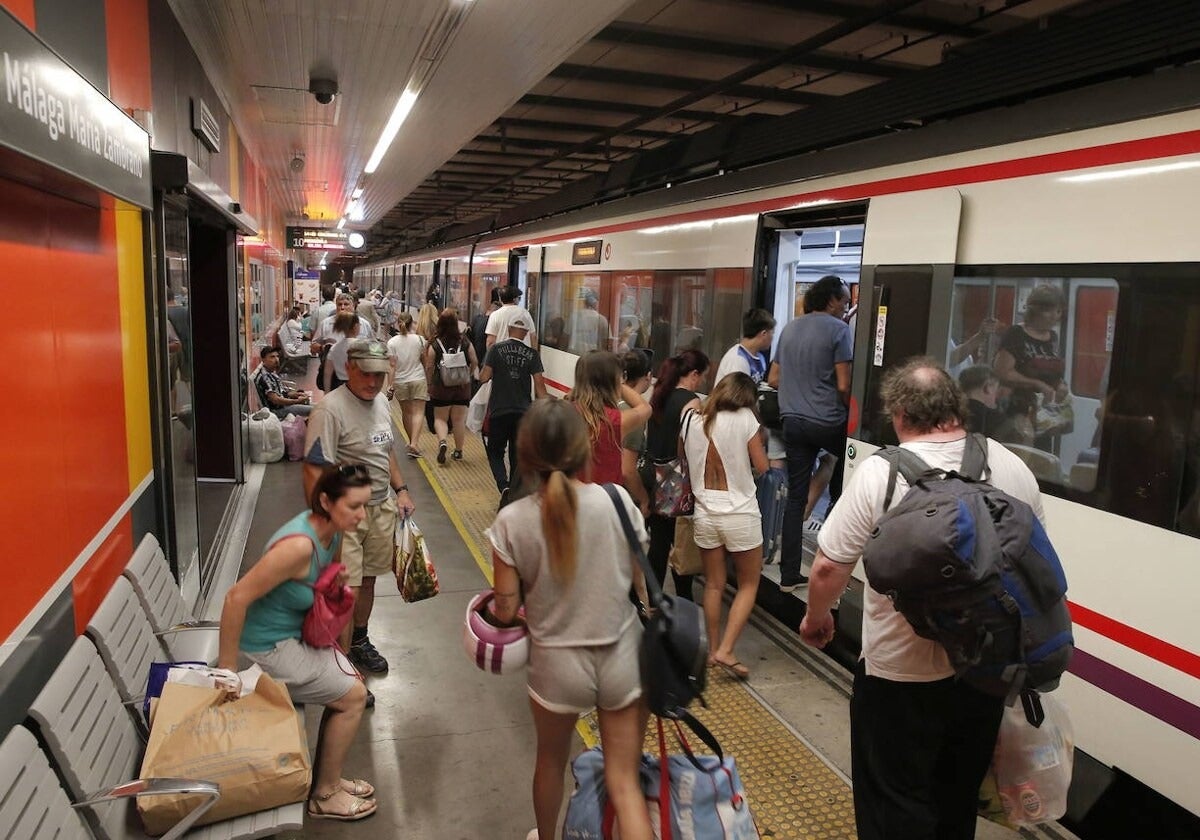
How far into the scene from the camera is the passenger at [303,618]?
2.70 metres

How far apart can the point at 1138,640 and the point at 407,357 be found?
22.4 feet

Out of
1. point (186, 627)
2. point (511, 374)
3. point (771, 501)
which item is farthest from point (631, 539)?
point (511, 374)

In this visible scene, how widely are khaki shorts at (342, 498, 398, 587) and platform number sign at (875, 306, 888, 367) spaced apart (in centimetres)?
250

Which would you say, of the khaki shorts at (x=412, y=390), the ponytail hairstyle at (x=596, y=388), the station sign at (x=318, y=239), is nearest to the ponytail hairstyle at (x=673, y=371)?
the ponytail hairstyle at (x=596, y=388)

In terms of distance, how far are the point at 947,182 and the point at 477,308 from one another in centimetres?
1070

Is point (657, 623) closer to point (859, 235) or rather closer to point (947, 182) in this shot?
point (947, 182)

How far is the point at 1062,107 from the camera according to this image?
10.9 feet

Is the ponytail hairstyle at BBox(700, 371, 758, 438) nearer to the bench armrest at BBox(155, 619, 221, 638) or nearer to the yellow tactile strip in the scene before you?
the yellow tactile strip

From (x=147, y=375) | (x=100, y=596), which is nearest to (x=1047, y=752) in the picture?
(x=100, y=596)

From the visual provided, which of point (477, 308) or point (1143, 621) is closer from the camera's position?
point (1143, 621)

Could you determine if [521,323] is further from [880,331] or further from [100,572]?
[100,572]

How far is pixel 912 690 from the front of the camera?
2.36 metres

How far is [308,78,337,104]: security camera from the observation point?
6.75 m

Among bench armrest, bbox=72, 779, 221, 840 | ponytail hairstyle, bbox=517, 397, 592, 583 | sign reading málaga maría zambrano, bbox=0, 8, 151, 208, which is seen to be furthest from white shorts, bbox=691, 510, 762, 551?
sign reading málaga maría zambrano, bbox=0, 8, 151, 208
